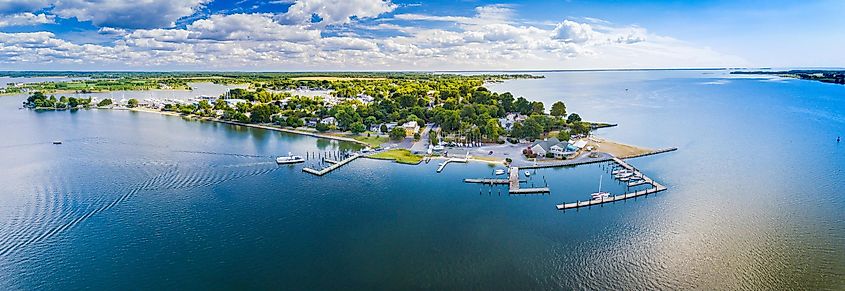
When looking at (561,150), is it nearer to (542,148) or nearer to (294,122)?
(542,148)

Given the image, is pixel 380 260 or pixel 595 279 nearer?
pixel 595 279

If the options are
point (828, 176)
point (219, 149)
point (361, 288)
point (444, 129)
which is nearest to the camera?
point (361, 288)

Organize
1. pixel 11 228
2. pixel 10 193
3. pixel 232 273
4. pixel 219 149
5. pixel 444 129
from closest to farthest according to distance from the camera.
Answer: pixel 232 273 → pixel 11 228 → pixel 10 193 → pixel 219 149 → pixel 444 129

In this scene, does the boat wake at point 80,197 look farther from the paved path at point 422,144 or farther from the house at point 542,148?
the house at point 542,148

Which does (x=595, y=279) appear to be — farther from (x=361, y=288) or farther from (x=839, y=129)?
(x=839, y=129)

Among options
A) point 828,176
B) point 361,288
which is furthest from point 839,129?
point 361,288

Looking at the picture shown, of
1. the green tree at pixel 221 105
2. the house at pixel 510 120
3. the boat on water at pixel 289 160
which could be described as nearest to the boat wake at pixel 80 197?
the boat on water at pixel 289 160

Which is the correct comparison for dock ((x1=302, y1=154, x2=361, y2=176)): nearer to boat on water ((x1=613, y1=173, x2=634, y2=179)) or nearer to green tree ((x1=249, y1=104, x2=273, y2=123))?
boat on water ((x1=613, y1=173, x2=634, y2=179))
